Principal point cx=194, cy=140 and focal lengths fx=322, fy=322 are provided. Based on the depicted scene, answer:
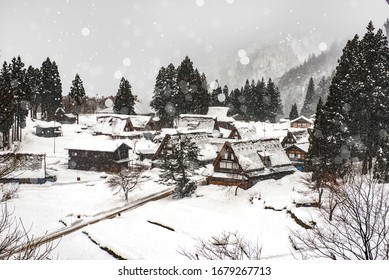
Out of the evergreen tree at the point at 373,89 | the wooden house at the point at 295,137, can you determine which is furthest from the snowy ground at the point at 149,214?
the wooden house at the point at 295,137

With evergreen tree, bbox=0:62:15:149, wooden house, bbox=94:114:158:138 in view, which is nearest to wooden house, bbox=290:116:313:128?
wooden house, bbox=94:114:158:138

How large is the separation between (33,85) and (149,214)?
29.6ft

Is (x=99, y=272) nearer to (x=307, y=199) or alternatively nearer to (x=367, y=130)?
(x=367, y=130)

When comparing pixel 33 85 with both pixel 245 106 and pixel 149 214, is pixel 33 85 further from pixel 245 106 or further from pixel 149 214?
pixel 245 106

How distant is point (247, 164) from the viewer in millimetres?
28016

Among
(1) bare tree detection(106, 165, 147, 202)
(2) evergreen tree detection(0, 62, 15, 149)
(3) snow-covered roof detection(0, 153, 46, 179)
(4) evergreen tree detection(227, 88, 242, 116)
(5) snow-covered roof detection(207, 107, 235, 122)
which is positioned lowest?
(1) bare tree detection(106, 165, 147, 202)

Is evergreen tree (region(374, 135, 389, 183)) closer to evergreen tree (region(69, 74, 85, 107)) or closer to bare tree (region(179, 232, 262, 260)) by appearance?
bare tree (region(179, 232, 262, 260))

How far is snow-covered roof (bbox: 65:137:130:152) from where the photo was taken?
117 feet

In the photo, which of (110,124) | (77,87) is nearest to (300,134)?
(110,124)

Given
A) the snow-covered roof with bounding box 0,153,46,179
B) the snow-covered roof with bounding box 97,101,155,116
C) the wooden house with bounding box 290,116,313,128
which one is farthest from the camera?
the snow-covered roof with bounding box 97,101,155,116

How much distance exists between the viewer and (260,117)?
55.5 meters

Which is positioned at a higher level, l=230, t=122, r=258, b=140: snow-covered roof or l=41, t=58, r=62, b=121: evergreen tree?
l=41, t=58, r=62, b=121: evergreen tree

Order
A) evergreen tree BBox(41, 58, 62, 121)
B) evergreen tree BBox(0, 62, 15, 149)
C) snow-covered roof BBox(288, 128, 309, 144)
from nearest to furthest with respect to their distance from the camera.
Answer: evergreen tree BBox(0, 62, 15, 149), evergreen tree BBox(41, 58, 62, 121), snow-covered roof BBox(288, 128, 309, 144)

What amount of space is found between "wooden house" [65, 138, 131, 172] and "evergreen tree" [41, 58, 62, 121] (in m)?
15.3
